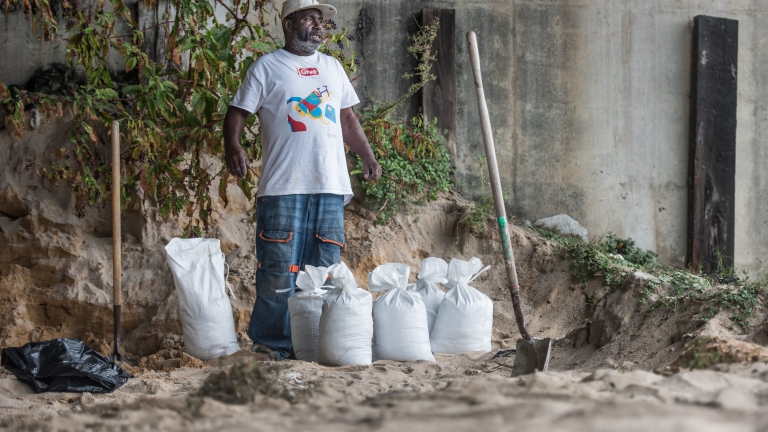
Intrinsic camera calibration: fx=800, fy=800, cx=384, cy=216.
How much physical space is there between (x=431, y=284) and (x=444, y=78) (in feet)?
7.81

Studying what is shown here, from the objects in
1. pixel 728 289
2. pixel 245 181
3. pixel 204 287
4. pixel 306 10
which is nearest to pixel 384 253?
pixel 245 181

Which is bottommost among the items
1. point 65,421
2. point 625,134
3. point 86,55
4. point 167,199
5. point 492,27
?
point 65,421

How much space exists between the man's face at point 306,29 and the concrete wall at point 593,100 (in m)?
1.96

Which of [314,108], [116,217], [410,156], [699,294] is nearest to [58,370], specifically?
[116,217]

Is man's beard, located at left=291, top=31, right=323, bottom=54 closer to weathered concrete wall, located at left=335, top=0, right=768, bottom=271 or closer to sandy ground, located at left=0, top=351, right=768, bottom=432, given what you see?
weathered concrete wall, located at left=335, top=0, right=768, bottom=271

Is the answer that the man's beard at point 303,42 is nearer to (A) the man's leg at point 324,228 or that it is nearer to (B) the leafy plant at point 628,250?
(A) the man's leg at point 324,228

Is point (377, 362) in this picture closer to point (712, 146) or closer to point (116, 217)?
point (116, 217)

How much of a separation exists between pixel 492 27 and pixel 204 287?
3364mm

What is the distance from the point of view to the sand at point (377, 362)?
1857 mm

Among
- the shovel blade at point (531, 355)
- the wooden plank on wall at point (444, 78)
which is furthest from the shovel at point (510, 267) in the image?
the wooden plank on wall at point (444, 78)

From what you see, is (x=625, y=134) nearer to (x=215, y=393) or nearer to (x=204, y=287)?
(x=204, y=287)

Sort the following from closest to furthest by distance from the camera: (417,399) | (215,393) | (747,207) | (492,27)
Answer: (417,399) → (215,393) → (492,27) → (747,207)

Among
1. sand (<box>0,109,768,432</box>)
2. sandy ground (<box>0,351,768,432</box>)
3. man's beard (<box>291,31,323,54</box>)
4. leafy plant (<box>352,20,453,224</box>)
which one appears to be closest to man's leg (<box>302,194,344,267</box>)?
sand (<box>0,109,768,432</box>)

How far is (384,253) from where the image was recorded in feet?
17.7
